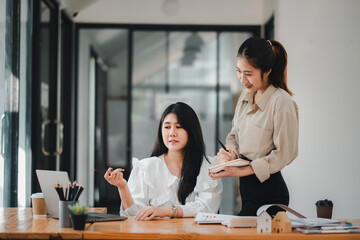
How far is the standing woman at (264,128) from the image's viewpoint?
241 cm

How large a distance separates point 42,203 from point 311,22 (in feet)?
10.1

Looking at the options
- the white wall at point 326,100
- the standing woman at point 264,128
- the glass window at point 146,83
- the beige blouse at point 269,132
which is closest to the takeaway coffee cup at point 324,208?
the standing woman at point 264,128

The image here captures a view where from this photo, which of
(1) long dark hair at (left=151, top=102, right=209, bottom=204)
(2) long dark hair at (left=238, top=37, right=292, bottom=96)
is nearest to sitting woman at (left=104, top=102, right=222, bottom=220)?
(1) long dark hair at (left=151, top=102, right=209, bottom=204)

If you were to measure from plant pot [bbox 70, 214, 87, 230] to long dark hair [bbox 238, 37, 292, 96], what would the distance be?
1.04 meters

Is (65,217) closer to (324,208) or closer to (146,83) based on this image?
(324,208)

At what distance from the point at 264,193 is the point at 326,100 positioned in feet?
7.19

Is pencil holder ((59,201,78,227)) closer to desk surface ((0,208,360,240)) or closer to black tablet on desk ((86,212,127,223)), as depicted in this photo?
desk surface ((0,208,360,240))

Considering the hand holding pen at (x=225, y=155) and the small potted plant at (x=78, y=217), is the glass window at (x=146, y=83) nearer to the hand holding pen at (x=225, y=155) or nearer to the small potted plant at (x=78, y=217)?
the hand holding pen at (x=225, y=155)

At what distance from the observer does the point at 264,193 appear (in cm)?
250

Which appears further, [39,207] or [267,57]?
[39,207]

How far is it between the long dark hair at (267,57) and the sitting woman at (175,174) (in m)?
0.63

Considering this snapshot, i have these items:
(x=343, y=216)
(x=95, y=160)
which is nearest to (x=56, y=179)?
(x=343, y=216)

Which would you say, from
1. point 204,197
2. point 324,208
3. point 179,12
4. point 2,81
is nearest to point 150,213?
point 204,197

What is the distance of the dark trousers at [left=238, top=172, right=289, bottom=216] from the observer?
249cm
